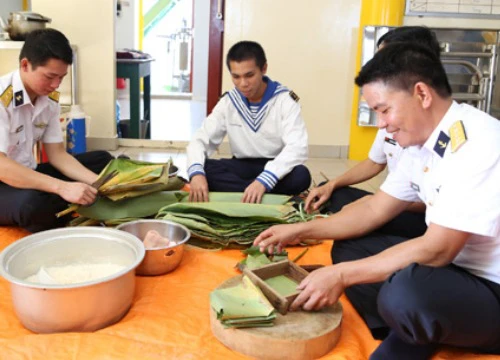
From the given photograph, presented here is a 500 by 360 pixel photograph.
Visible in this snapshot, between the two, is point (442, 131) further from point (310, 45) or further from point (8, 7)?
point (8, 7)

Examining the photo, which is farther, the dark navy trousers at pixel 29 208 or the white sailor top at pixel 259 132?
the white sailor top at pixel 259 132

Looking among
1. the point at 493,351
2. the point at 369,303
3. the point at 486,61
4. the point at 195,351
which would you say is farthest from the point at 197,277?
the point at 486,61

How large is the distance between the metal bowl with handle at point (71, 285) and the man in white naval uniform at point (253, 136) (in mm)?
655

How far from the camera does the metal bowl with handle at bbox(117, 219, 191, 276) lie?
1.68 meters

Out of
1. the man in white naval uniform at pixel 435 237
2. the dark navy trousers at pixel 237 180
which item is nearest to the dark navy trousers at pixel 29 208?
the dark navy trousers at pixel 237 180

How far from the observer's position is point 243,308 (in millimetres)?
1301

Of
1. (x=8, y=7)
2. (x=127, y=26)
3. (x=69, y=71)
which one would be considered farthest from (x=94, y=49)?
(x=127, y=26)

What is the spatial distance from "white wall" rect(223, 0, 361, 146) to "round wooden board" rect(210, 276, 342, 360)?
9.63 feet

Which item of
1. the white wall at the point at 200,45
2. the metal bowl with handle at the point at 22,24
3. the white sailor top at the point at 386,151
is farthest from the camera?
the white wall at the point at 200,45

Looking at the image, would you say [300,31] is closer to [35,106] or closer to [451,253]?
[35,106]

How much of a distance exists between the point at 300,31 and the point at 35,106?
2.42 m

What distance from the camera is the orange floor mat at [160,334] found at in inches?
49.9

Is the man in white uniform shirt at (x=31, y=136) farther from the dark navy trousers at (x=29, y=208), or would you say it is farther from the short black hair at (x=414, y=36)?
the short black hair at (x=414, y=36)

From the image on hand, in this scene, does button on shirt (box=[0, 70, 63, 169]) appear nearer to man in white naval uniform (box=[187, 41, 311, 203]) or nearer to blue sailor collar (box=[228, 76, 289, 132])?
man in white naval uniform (box=[187, 41, 311, 203])
